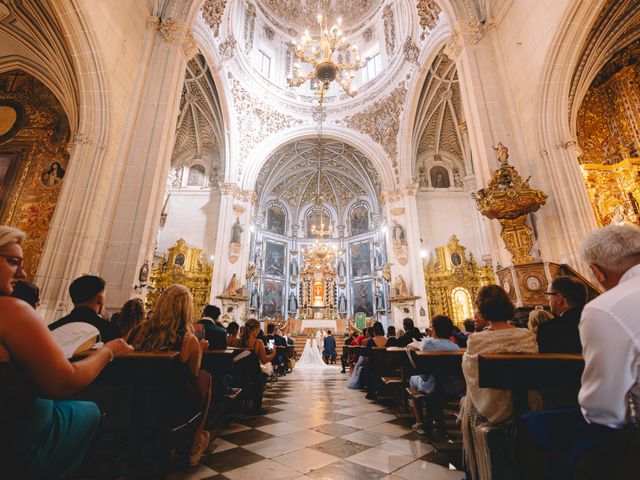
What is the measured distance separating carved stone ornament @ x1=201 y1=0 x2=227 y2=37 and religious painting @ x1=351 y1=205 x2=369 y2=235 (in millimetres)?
13736

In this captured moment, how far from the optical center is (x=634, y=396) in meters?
0.84

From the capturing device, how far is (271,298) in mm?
19688

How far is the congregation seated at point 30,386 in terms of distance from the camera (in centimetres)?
85

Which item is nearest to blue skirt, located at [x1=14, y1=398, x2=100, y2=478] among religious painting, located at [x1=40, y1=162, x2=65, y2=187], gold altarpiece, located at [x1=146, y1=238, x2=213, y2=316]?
religious painting, located at [x1=40, y1=162, x2=65, y2=187]

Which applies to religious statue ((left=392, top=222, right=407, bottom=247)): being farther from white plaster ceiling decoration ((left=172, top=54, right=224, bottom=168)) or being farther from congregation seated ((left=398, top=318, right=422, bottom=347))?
white plaster ceiling decoration ((left=172, top=54, right=224, bottom=168))

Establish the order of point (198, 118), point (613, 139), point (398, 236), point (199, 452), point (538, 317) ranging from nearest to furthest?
point (199, 452) → point (538, 317) → point (613, 139) → point (398, 236) → point (198, 118)

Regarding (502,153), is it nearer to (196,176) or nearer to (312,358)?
(312,358)

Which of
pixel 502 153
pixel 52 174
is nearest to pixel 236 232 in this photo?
pixel 52 174

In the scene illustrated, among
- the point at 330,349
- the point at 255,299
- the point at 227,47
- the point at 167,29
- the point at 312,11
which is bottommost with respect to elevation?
the point at 330,349

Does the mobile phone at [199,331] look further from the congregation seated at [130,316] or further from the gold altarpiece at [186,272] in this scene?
the gold altarpiece at [186,272]

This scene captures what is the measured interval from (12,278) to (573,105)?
952cm

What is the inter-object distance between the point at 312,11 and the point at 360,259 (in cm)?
1509


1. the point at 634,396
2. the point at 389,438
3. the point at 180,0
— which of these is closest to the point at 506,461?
the point at 634,396

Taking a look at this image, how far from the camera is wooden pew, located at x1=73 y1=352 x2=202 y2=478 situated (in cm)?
156
